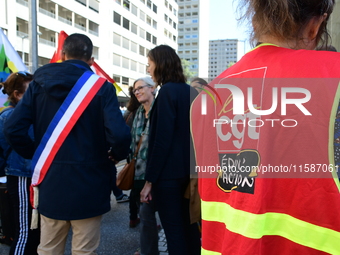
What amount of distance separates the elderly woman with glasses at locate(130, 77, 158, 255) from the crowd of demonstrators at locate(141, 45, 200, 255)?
261 mm

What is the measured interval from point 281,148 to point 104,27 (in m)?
42.3

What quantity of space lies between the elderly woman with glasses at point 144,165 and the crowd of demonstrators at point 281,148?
1.79m

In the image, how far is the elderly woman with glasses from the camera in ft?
8.98

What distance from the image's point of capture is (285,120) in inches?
32.9

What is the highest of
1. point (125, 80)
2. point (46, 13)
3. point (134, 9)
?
point (134, 9)

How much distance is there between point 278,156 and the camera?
85cm

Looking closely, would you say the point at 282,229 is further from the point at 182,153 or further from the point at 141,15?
the point at 141,15

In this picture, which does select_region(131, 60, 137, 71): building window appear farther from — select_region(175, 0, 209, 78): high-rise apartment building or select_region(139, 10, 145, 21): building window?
select_region(175, 0, 209, 78): high-rise apartment building

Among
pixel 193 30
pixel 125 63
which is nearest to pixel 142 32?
pixel 125 63

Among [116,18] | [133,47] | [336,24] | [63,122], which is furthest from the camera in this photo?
[133,47]

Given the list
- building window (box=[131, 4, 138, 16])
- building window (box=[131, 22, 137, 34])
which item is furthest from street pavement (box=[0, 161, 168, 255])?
building window (box=[131, 4, 138, 16])

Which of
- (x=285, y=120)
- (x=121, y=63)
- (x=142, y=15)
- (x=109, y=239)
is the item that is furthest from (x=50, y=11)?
(x=285, y=120)

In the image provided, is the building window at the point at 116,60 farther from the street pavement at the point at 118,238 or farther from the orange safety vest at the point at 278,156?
the orange safety vest at the point at 278,156

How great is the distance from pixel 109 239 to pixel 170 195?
164 centimetres
